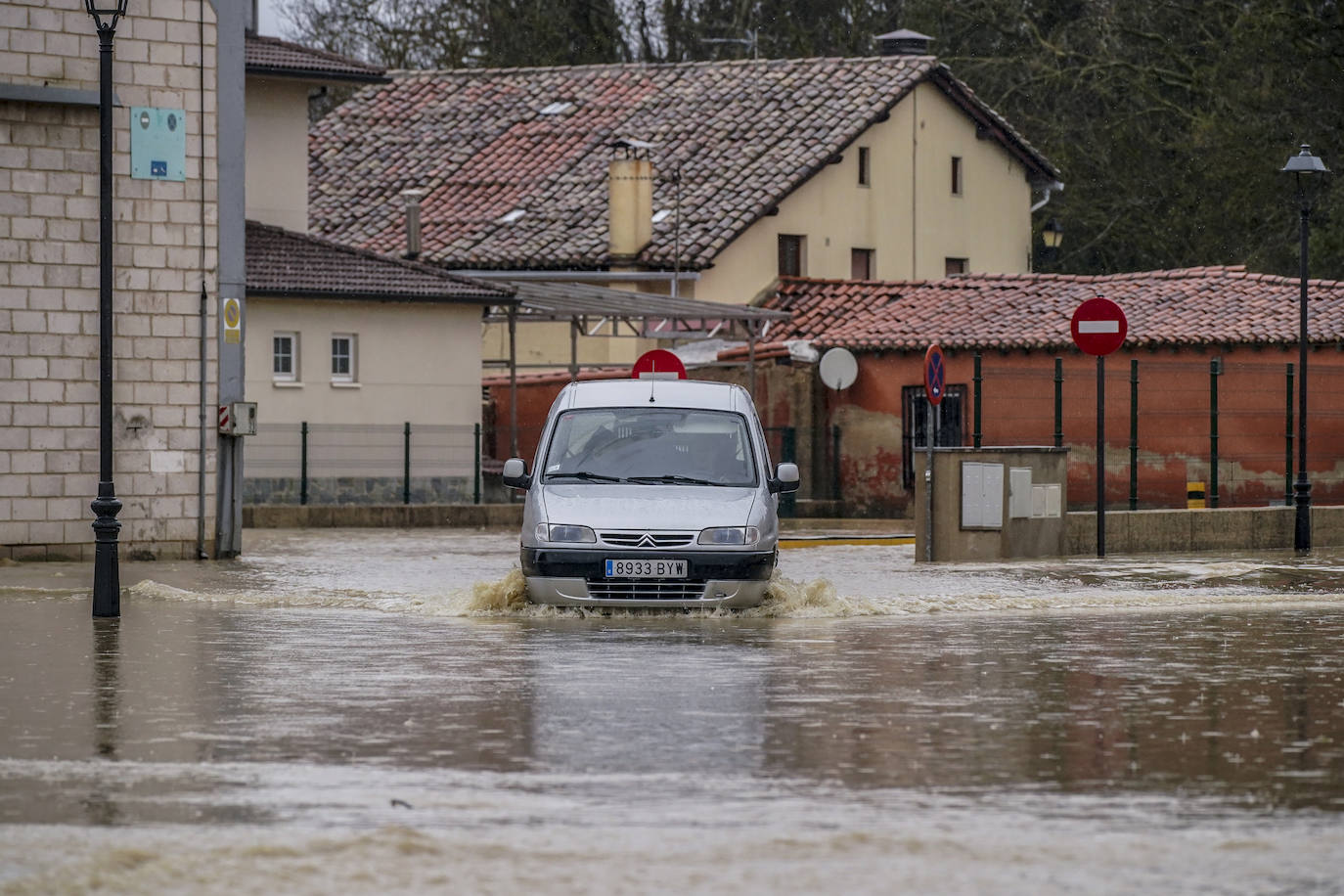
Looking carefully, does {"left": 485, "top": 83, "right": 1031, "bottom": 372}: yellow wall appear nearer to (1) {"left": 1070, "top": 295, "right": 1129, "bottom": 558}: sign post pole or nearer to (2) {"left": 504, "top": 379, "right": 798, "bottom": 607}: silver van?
(1) {"left": 1070, "top": 295, "right": 1129, "bottom": 558}: sign post pole

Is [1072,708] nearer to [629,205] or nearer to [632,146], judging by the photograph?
[629,205]

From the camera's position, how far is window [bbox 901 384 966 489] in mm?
41219

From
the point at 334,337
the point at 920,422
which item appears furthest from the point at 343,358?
the point at 920,422

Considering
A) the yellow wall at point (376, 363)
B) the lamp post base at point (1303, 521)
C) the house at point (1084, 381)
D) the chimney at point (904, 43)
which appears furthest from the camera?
the chimney at point (904, 43)

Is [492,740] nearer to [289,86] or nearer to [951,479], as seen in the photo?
[951,479]

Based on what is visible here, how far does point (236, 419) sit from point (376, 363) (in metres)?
16.7

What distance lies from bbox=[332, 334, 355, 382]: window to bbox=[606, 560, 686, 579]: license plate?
25446 millimetres

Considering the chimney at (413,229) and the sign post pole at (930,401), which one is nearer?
the sign post pole at (930,401)

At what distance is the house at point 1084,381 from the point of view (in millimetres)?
36438

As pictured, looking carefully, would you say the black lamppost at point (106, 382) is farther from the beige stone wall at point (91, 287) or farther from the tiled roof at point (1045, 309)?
the tiled roof at point (1045, 309)

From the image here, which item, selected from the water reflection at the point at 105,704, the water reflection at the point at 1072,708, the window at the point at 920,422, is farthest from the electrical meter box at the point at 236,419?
the window at the point at 920,422

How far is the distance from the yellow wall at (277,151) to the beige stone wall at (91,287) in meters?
17.6

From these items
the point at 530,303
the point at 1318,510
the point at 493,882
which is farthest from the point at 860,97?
the point at 493,882

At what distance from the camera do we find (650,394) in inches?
778
